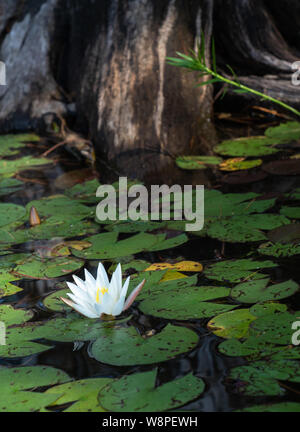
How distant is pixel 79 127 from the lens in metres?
3.60

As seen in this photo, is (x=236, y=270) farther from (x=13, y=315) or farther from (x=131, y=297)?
(x=13, y=315)

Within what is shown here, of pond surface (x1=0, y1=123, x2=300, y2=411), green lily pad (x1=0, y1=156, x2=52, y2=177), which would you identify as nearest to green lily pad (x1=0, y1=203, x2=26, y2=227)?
pond surface (x1=0, y1=123, x2=300, y2=411)

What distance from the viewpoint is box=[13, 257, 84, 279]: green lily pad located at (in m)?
1.85

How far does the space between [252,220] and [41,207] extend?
0.99 meters

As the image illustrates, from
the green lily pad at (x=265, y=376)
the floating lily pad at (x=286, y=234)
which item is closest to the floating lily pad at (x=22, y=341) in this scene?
the green lily pad at (x=265, y=376)

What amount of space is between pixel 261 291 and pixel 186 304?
0.23 metres

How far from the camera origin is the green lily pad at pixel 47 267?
185cm

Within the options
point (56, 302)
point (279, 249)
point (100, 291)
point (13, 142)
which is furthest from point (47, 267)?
point (13, 142)

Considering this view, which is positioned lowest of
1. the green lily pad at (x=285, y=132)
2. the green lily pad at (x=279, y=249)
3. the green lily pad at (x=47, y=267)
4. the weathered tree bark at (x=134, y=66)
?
the green lily pad at (x=47, y=267)

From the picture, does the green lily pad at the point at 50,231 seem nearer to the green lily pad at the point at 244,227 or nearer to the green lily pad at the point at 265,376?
the green lily pad at the point at 244,227

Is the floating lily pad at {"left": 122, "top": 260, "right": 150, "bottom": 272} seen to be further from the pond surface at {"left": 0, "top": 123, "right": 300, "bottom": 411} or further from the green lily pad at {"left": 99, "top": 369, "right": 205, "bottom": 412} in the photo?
the green lily pad at {"left": 99, "top": 369, "right": 205, "bottom": 412}

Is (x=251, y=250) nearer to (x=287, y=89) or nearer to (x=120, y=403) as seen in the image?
(x=120, y=403)

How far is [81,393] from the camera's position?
1217mm

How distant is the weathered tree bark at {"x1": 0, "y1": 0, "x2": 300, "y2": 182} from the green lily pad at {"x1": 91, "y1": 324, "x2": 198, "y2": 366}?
144 cm
